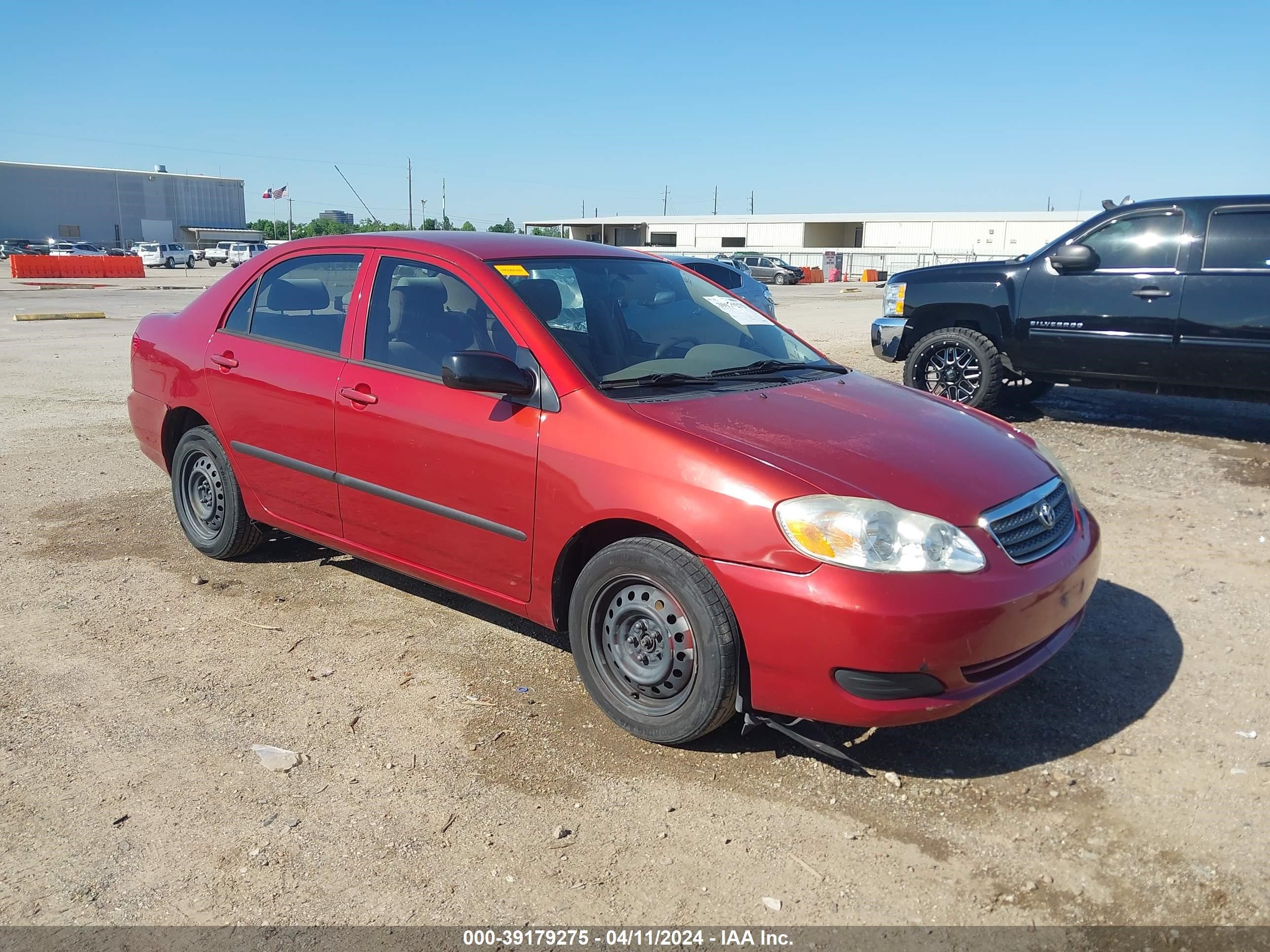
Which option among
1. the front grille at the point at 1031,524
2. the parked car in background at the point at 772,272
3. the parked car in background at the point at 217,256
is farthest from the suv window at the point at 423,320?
the parked car in background at the point at 217,256

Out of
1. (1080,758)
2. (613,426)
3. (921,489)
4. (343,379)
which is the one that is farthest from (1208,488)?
(343,379)

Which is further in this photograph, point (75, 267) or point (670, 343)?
point (75, 267)

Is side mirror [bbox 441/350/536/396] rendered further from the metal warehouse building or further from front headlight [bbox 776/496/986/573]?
the metal warehouse building

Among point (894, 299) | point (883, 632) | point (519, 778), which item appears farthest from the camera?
point (894, 299)

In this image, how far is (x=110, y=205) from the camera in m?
99.4

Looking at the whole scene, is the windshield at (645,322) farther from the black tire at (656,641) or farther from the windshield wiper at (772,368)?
the black tire at (656,641)

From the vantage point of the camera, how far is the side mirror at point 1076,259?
8.43 metres

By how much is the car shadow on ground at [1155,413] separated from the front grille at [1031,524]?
20.0 feet

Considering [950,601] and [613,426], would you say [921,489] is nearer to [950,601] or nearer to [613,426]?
[950,601]

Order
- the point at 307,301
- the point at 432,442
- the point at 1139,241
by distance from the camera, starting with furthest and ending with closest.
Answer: the point at 1139,241 < the point at 307,301 < the point at 432,442

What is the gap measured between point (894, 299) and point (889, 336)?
16.7 inches

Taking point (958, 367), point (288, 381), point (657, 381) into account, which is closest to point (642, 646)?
point (657, 381)

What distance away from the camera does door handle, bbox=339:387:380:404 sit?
4137 mm

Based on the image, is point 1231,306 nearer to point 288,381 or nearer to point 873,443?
point 873,443
